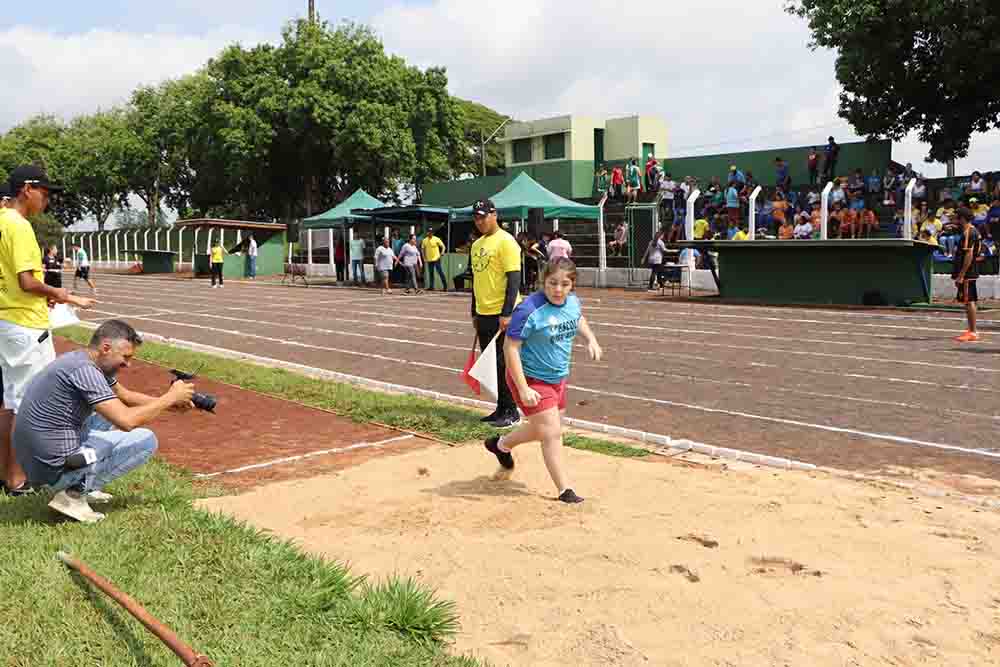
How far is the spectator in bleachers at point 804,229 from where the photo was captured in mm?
23859

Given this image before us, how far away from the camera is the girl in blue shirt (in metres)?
5.81

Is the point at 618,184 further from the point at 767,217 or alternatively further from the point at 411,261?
the point at 411,261

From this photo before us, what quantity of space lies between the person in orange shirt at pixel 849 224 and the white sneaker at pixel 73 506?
21.6m

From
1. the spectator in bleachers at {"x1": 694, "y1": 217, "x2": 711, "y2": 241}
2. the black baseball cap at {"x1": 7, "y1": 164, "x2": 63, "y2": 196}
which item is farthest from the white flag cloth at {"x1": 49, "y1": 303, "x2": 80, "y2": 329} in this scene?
the spectator in bleachers at {"x1": 694, "y1": 217, "x2": 711, "y2": 241}

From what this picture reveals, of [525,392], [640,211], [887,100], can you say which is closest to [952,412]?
[525,392]

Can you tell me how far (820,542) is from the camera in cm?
504

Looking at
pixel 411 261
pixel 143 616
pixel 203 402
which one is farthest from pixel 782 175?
pixel 143 616

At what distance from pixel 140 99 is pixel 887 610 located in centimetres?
6911

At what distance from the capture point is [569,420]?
27.8ft

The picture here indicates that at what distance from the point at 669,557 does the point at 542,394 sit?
4.86 ft

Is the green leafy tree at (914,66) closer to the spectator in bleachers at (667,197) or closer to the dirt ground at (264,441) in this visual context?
the spectator in bleachers at (667,197)

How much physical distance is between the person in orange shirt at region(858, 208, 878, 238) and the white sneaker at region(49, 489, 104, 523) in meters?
21.7

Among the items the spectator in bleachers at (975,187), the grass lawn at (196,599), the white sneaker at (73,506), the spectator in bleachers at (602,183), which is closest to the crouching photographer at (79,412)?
the white sneaker at (73,506)

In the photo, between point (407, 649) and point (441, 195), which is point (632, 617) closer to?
point (407, 649)
